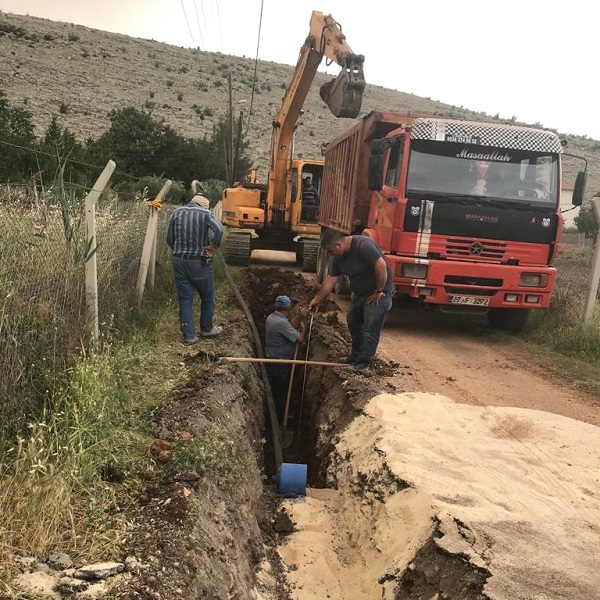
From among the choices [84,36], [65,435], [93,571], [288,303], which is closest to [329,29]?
[288,303]

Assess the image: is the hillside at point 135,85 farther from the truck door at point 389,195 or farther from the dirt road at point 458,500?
the dirt road at point 458,500

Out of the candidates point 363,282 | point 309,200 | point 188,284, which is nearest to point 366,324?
point 363,282

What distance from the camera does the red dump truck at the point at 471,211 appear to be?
8.10 metres

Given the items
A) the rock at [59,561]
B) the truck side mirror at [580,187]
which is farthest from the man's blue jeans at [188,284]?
the truck side mirror at [580,187]

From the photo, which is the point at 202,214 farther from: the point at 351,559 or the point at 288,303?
the point at 351,559

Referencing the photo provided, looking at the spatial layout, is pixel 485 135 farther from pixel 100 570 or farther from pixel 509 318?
pixel 100 570

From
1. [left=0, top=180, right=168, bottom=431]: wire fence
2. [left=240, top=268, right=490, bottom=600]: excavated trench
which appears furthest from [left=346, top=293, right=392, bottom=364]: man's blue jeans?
[left=0, top=180, right=168, bottom=431]: wire fence

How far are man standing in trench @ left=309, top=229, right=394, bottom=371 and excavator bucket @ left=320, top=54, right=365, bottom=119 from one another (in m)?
3.48

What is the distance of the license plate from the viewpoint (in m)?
8.36

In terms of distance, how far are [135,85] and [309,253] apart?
1553 inches

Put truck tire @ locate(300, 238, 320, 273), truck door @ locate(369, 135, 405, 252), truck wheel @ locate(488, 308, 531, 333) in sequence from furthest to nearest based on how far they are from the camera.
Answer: truck tire @ locate(300, 238, 320, 273), truck wheel @ locate(488, 308, 531, 333), truck door @ locate(369, 135, 405, 252)

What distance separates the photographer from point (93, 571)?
102 inches

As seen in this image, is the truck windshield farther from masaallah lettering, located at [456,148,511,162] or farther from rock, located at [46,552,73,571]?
rock, located at [46,552,73,571]

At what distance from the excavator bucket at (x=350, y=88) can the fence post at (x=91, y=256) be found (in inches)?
201
